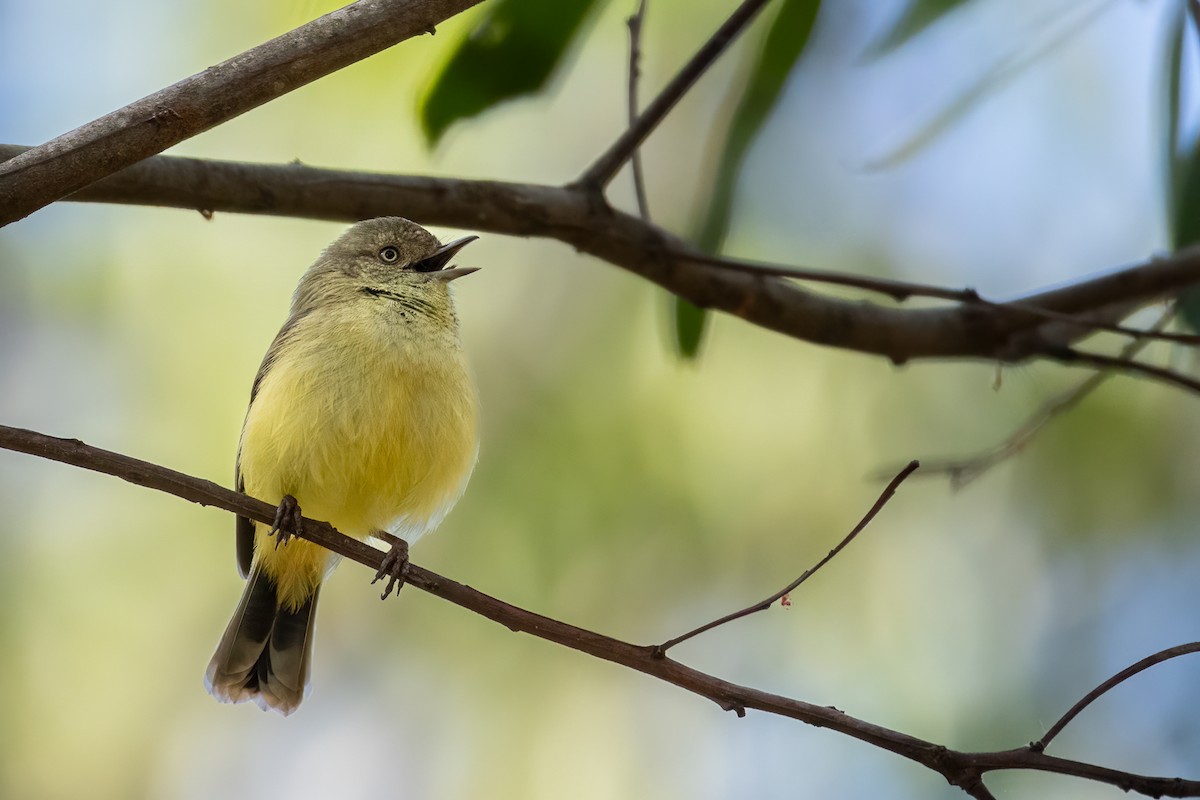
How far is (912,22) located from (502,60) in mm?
1229

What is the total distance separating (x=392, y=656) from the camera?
6.27 metres

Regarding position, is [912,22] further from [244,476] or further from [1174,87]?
[244,476]

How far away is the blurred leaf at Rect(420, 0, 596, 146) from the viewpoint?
12.7ft

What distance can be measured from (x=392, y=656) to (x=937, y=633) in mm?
2599

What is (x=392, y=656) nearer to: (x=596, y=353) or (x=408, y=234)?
(x=596, y=353)

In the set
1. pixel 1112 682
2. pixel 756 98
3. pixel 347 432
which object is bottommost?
pixel 1112 682

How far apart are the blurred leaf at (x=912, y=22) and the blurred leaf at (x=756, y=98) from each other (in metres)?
0.22

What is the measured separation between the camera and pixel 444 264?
4.61 metres

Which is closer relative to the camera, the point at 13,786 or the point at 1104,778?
the point at 1104,778

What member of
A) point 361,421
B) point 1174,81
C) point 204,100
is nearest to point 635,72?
point 361,421

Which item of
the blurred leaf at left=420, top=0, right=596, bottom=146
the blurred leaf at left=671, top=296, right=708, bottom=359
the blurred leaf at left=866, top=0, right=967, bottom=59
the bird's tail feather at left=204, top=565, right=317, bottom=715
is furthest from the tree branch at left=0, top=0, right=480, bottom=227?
the bird's tail feather at left=204, top=565, right=317, bottom=715

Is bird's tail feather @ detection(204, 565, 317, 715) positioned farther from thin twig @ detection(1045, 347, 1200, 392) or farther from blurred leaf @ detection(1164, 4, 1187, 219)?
blurred leaf @ detection(1164, 4, 1187, 219)

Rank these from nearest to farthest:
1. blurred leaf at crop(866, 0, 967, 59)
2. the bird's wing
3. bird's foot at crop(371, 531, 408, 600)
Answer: bird's foot at crop(371, 531, 408, 600) → blurred leaf at crop(866, 0, 967, 59) → the bird's wing

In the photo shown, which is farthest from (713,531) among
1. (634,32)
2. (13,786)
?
(13,786)
